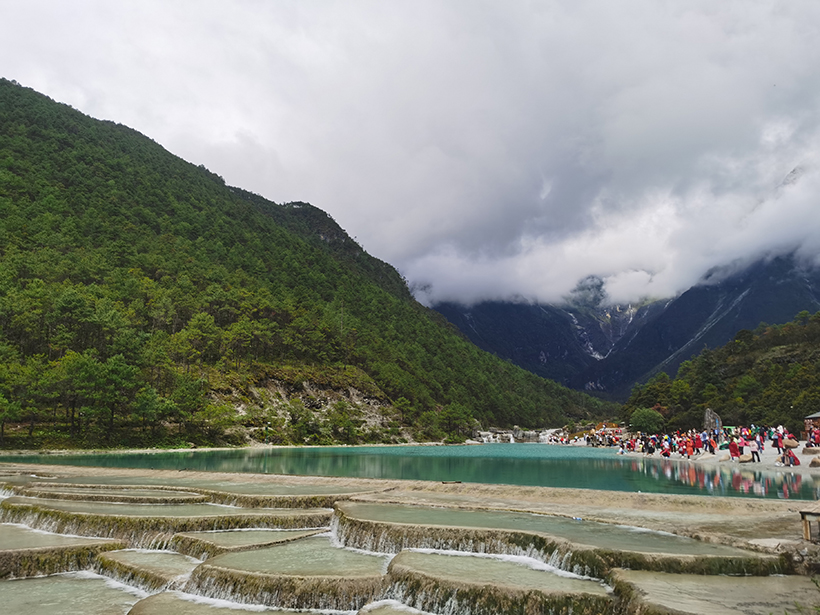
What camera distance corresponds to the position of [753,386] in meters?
102

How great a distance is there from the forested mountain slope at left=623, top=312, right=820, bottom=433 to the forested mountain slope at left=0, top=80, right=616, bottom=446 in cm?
5615

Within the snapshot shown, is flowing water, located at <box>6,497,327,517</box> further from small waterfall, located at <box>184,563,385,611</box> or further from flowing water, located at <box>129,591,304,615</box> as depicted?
small waterfall, located at <box>184,563,385,611</box>

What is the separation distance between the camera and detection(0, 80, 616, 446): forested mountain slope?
65812 mm

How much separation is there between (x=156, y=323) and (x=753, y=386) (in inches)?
4914

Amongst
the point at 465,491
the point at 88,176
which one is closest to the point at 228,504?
the point at 465,491

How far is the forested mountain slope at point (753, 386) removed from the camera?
273 ft

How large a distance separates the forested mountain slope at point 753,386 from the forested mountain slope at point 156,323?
56.1m

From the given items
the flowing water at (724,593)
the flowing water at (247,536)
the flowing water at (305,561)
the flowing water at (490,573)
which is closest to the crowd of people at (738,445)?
the flowing water at (724,593)

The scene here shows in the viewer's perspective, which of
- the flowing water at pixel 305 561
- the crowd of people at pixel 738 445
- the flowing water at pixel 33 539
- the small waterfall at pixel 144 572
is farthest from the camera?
the crowd of people at pixel 738 445

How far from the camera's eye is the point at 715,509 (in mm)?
19969

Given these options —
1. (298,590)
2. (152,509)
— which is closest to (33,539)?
(152,509)

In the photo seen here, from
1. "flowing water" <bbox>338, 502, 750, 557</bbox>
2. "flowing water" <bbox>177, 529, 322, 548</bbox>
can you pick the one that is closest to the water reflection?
"flowing water" <bbox>338, 502, 750, 557</bbox>

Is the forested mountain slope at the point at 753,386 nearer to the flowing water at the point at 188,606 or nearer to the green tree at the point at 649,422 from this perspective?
the green tree at the point at 649,422

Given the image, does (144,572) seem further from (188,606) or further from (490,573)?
(490,573)
